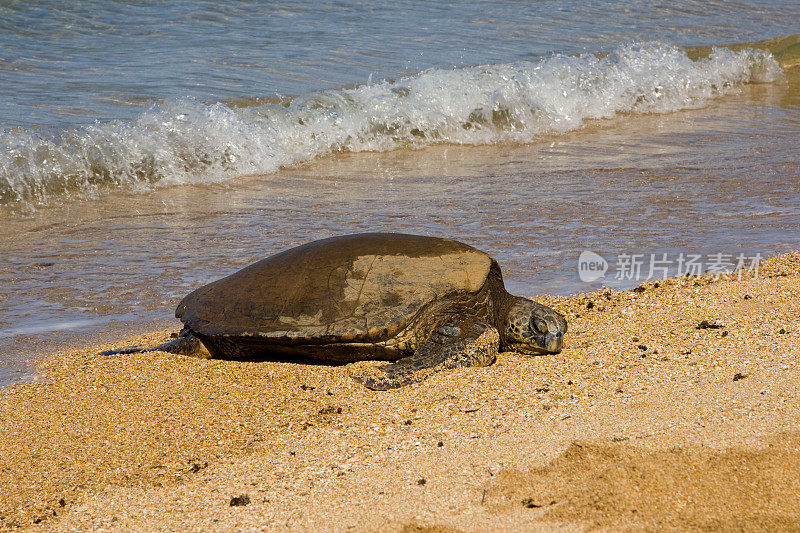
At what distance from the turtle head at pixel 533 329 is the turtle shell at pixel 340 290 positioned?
1.03 ft

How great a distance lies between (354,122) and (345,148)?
1.63 ft

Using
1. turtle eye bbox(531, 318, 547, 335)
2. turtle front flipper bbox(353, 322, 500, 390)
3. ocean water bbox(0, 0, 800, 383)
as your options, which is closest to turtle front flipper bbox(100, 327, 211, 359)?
ocean water bbox(0, 0, 800, 383)

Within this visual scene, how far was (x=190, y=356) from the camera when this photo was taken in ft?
13.6

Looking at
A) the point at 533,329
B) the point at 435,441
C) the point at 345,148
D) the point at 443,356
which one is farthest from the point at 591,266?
the point at 345,148

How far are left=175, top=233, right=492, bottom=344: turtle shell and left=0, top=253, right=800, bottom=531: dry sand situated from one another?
244mm

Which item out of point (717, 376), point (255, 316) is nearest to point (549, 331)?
point (717, 376)

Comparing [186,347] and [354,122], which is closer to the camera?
[186,347]

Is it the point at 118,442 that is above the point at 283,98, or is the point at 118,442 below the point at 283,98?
below

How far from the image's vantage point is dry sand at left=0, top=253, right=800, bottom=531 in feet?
8.25

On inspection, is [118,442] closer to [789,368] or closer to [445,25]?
[789,368]

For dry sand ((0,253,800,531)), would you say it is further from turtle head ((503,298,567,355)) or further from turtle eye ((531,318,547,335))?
turtle eye ((531,318,547,335))

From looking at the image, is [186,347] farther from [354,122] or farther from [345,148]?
[354,122]

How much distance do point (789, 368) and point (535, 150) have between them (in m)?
7.07

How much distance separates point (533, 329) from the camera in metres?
4.13
